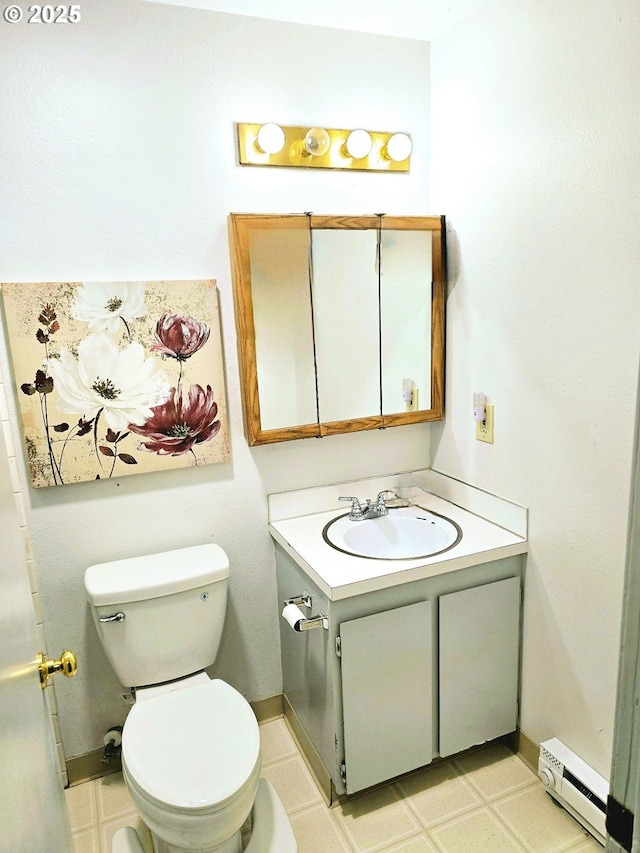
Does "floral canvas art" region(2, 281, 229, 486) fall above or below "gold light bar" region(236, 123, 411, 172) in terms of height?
below

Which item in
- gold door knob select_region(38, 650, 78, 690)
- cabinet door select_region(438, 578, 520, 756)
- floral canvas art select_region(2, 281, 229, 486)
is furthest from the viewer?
cabinet door select_region(438, 578, 520, 756)

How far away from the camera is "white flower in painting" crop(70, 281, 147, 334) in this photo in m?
1.76

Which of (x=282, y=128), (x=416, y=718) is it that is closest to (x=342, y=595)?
(x=416, y=718)

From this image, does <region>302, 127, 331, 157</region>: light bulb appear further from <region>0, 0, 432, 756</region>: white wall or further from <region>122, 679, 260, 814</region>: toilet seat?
<region>122, 679, 260, 814</region>: toilet seat

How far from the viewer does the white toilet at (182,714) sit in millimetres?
1411

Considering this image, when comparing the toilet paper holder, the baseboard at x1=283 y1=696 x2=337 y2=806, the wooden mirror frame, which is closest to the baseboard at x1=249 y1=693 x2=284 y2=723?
the baseboard at x1=283 y1=696 x2=337 y2=806

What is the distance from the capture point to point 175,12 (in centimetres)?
174

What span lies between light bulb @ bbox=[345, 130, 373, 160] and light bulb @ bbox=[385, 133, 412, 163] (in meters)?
0.09

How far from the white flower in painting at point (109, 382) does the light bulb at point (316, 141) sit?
845 mm

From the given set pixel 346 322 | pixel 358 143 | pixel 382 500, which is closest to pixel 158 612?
pixel 382 500

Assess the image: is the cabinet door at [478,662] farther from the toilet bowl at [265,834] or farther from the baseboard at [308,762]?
the toilet bowl at [265,834]

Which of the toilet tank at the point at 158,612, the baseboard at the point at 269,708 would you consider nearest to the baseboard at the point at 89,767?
the toilet tank at the point at 158,612

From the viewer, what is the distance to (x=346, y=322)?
2082 mm

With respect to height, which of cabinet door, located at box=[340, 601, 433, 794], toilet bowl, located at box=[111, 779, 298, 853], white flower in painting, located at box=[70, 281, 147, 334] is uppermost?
white flower in painting, located at box=[70, 281, 147, 334]
